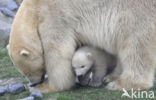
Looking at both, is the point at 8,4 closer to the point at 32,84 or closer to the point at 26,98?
the point at 32,84

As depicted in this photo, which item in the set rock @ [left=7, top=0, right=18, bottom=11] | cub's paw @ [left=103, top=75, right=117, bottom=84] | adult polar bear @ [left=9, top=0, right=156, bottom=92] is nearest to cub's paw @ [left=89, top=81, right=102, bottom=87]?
cub's paw @ [left=103, top=75, right=117, bottom=84]

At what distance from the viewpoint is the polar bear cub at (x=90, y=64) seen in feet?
23.2

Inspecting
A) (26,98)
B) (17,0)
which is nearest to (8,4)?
(17,0)

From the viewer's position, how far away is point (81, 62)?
279 inches

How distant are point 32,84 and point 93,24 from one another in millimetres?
1583

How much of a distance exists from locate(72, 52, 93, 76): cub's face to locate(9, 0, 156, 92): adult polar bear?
0.33ft

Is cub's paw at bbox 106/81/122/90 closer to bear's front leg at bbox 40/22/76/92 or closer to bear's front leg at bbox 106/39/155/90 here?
bear's front leg at bbox 106/39/155/90

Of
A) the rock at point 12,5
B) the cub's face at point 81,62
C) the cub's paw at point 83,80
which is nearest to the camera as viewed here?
the cub's face at point 81,62

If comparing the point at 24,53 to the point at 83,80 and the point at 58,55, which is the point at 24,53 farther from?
the point at 83,80

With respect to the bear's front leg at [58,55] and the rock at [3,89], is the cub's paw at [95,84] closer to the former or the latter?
the bear's front leg at [58,55]

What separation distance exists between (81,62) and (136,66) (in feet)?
3.25

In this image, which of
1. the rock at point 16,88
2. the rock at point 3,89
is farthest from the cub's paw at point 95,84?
the rock at point 3,89

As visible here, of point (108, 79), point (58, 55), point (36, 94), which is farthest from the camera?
point (108, 79)

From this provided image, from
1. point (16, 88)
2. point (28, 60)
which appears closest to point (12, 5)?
point (28, 60)
